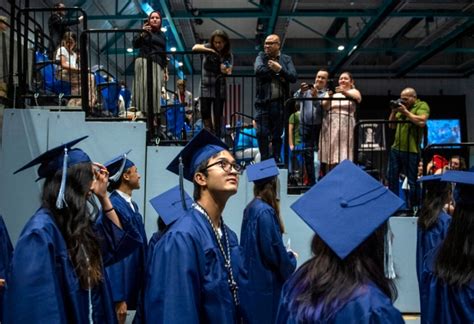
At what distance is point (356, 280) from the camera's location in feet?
5.76

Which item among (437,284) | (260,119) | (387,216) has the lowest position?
(437,284)

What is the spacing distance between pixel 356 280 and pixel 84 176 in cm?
173

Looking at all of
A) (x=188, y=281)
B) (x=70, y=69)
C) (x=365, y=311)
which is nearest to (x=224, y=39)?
(x=70, y=69)

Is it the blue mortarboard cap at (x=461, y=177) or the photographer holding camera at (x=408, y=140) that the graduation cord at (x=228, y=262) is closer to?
the blue mortarboard cap at (x=461, y=177)

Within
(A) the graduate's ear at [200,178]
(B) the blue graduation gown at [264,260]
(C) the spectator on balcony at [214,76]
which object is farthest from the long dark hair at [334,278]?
(C) the spectator on balcony at [214,76]

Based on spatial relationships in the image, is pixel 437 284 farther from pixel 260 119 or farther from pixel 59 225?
pixel 260 119

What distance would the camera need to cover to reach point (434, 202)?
4.52 metres

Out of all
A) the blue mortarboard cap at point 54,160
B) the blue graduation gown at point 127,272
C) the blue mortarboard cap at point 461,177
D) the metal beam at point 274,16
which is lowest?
the blue graduation gown at point 127,272

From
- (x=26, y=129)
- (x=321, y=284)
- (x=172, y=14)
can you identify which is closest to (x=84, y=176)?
(x=321, y=284)

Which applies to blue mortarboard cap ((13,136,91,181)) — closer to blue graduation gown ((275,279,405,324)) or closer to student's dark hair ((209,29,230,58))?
blue graduation gown ((275,279,405,324))

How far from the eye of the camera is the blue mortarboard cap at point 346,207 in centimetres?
184

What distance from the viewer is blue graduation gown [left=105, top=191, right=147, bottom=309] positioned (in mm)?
4336

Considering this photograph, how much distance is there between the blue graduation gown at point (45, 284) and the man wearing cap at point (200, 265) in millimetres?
407

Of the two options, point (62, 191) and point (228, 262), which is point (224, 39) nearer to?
point (62, 191)
